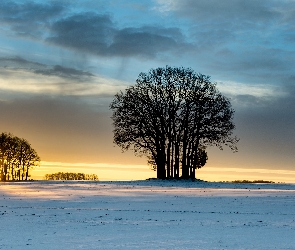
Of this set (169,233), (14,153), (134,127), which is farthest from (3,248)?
(14,153)

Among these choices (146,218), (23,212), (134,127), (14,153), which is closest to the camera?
(146,218)

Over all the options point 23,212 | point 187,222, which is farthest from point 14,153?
point 187,222

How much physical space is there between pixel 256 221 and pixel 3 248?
941 centimetres

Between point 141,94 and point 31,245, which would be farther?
point 141,94

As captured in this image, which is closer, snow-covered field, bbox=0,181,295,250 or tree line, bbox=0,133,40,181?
snow-covered field, bbox=0,181,295,250

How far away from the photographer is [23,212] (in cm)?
2067

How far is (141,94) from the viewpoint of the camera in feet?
214

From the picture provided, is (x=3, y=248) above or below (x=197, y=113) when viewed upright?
below

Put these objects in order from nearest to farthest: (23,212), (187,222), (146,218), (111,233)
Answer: (111,233)
(187,222)
(146,218)
(23,212)

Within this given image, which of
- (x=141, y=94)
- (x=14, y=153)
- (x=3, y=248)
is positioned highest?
(x=141, y=94)

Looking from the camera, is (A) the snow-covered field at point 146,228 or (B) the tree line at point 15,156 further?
(B) the tree line at point 15,156

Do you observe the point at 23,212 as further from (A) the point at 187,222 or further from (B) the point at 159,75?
(B) the point at 159,75

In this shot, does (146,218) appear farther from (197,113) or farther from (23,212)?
(197,113)

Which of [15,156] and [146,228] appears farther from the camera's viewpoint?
[15,156]
